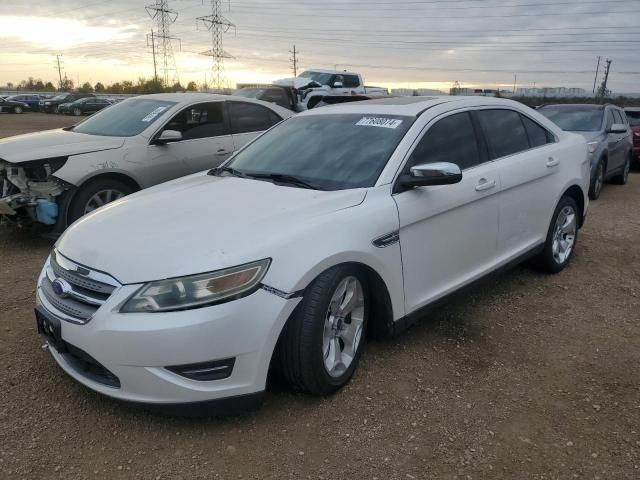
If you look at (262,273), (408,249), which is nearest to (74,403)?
(262,273)

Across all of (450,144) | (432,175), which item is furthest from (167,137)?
(432,175)

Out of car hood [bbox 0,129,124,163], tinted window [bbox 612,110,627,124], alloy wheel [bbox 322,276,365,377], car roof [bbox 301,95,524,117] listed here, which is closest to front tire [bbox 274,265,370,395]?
alloy wheel [bbox 322,276,365,377]

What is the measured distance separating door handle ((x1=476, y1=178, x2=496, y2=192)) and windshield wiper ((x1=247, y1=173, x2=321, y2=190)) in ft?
4.12

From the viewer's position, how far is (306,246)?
280cm

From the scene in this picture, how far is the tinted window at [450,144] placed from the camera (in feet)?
12.0

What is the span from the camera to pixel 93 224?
3.17 m

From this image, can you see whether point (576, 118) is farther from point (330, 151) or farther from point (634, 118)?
point (330, 151)

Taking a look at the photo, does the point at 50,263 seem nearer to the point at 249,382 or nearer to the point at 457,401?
the point at 249,382

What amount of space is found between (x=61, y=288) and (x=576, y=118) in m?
9.67

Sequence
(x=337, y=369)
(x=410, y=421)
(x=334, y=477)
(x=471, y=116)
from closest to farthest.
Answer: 1. (x=334, y=477)
2. (x=410, y=421)
3. (x=337, y=369)
4. (x=471, y=116)

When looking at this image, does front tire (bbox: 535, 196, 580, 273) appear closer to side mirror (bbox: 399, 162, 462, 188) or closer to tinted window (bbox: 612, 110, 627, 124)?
side mirror (bbox: 399, 162, 462, 188)

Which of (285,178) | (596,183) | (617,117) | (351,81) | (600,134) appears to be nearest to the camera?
(285,178)

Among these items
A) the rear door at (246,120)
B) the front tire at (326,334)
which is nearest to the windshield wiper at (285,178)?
the front tire at (326,334)

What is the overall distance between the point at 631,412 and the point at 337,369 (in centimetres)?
162
